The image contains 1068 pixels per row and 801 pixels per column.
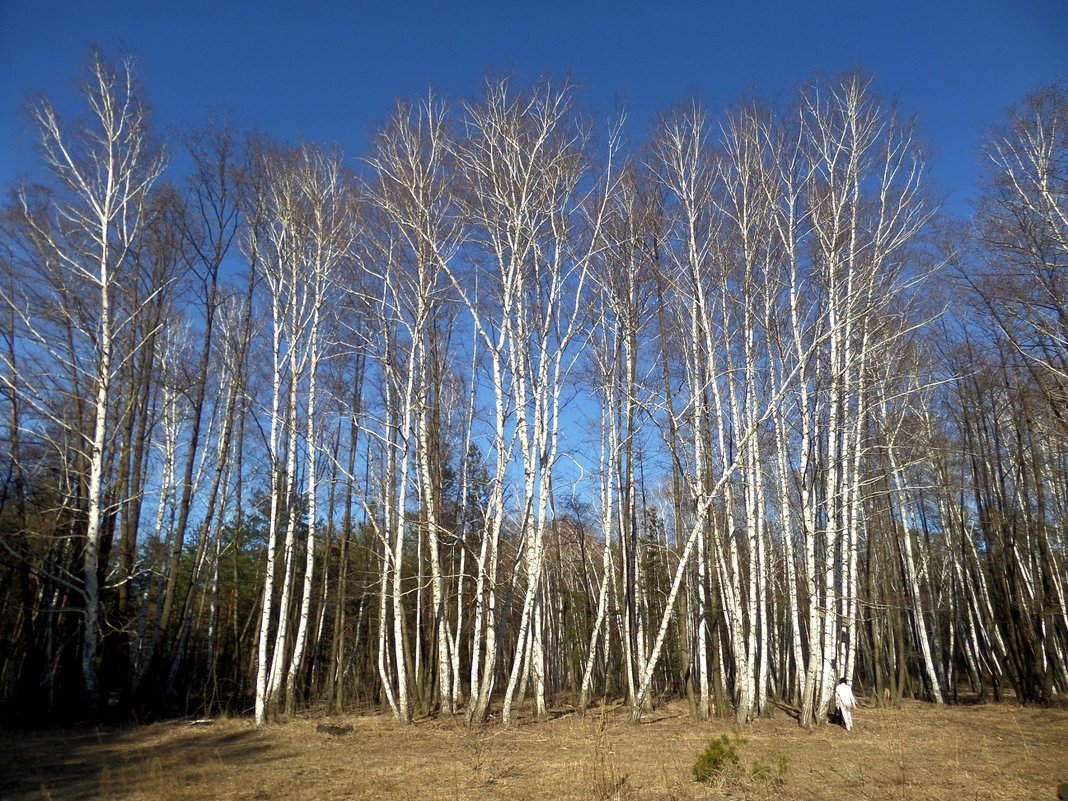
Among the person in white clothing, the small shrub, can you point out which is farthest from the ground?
the person in white clothing

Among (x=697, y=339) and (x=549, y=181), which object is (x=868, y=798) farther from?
(x=549, y=181)

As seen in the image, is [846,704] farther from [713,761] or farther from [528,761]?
[713,761]

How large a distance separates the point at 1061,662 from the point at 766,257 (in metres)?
14.2

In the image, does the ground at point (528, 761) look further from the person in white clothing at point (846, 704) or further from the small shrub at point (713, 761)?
the person in white clothing at point (846, 704)

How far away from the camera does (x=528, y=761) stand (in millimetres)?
9008

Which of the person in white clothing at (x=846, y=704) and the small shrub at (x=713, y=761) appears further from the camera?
the person in white clothing at (x=846, y=704)

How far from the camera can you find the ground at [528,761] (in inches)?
278

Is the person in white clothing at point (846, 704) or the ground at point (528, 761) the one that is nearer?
the ground at point (528, 761)

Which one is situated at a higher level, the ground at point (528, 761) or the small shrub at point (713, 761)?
the small shrub at point (713, 761)

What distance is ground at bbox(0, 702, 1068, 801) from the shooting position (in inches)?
278

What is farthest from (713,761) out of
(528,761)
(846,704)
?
(846,704)

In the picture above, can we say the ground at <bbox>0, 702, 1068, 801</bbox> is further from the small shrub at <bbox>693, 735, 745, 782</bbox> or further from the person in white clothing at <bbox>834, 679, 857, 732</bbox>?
the person in white clothing at <bbox>834, 679, 857, 732</bbox>

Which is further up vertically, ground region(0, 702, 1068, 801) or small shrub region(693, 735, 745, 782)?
small shrub region(693, 735, 745, 782)

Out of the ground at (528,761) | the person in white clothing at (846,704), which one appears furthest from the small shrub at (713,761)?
the person in white clothing at (846,704)
